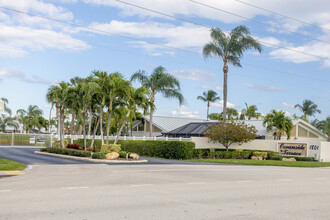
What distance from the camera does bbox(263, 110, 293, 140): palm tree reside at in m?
48.0

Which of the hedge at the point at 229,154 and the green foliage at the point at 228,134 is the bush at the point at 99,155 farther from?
the green foliage at the point at 228,134

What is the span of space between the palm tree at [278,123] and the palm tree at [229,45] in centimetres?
936

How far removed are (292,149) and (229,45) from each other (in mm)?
12207

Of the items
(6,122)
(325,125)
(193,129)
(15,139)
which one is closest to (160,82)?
(193,129)

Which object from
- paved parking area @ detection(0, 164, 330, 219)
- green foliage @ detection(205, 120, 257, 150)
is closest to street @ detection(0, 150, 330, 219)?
paved parking area @ detection(0, 164, 330, 219)

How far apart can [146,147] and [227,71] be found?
40.5 ft

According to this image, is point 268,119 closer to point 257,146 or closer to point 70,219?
point 257,146

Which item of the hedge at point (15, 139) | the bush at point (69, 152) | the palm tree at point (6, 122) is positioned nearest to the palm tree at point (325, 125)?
the hedge at point (15, 139)

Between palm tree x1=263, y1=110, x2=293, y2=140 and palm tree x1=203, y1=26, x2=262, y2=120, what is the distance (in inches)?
369

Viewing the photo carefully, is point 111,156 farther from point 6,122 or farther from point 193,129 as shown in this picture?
point 6,122

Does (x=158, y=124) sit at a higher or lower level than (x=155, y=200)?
higher

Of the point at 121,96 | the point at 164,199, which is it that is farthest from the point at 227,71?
the point at 164,199

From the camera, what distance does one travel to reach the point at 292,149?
38469mm

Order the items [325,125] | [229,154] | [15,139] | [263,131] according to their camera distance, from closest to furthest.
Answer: [229,154]
[263,131]
[15,139]
[325,125]
